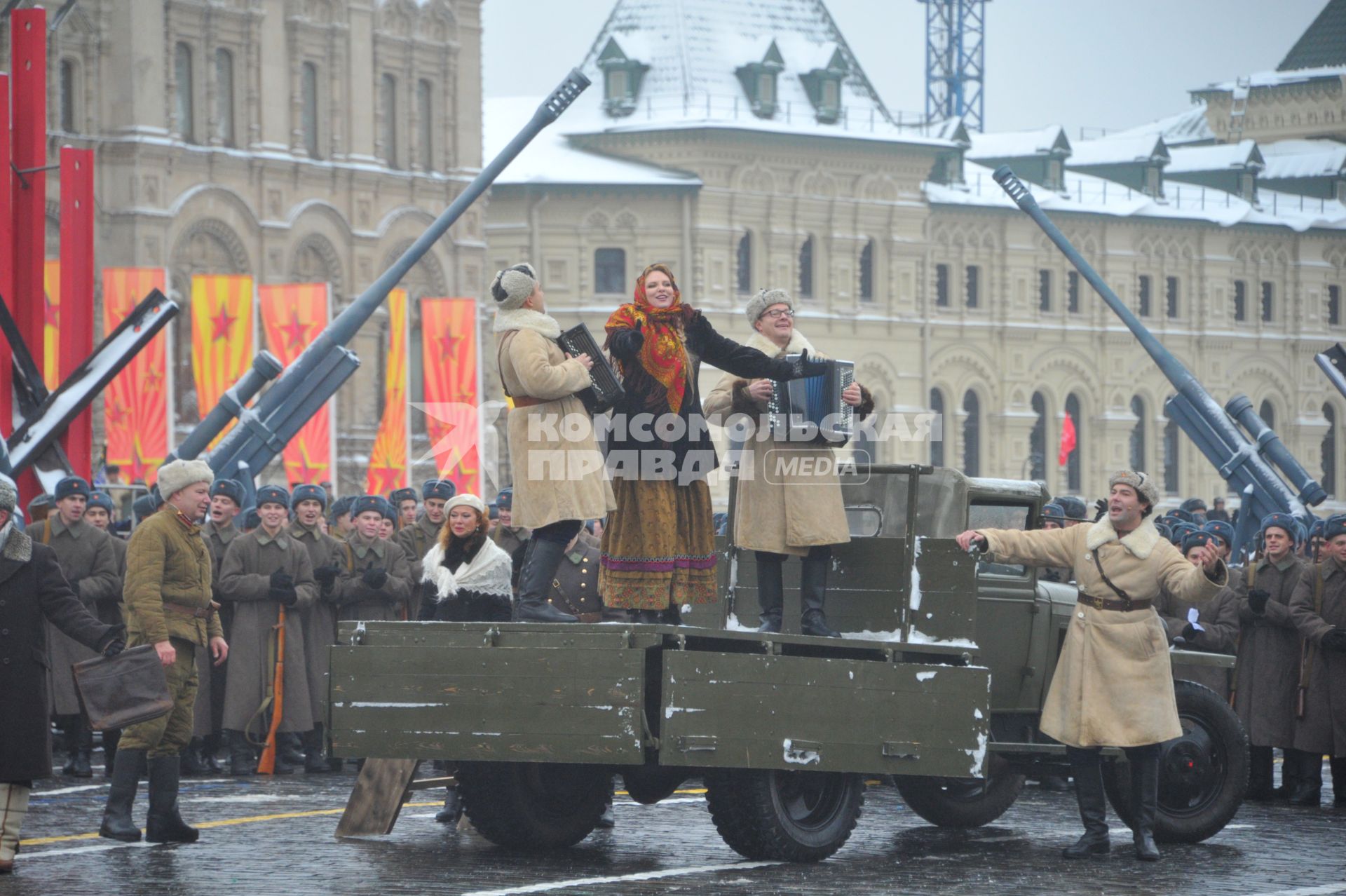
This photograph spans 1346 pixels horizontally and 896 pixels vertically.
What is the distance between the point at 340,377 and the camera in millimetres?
21219

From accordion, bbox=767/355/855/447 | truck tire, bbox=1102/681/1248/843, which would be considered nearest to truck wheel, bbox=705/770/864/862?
accordion, bbox=767/355/855/447

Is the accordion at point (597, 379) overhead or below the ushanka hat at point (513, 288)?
below

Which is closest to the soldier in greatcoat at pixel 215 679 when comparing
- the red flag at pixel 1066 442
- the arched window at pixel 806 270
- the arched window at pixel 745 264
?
the arched window at pixel 745 264

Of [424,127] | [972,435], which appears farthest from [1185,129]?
[424,127]

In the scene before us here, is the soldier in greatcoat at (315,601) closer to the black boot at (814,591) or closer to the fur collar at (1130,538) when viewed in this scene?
the black boot at (814,591)

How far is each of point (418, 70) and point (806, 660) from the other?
40.5m

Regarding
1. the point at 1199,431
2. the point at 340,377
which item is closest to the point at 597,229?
the point at 1199,431

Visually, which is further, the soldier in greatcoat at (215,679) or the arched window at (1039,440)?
the arched window at (1039,440)

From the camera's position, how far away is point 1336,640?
527 inches

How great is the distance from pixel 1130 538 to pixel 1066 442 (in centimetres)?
5061

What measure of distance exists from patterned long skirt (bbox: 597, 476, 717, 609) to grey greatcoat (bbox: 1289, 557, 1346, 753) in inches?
182

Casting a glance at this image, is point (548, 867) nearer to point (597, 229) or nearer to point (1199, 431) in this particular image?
point (1199, 431)

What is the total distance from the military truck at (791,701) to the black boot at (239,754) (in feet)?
15.3

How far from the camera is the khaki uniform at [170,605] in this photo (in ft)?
35.4
